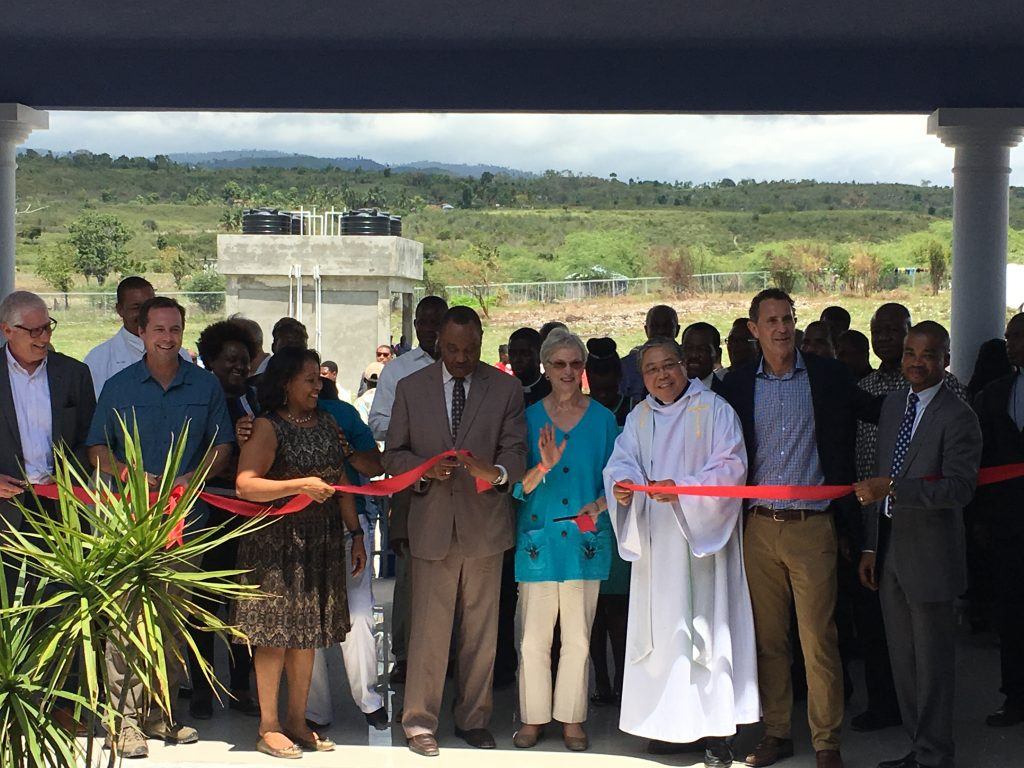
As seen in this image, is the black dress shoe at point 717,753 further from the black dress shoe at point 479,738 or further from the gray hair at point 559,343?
the gray hair at point 559,343

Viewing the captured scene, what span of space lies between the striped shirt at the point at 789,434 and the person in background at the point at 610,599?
986 millimetres

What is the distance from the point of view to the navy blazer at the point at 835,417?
6.29 metres

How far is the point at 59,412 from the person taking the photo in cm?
663

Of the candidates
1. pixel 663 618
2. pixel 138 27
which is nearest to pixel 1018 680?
pixel 663 618

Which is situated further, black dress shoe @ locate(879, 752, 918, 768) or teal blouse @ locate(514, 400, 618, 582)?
teal blouse @ locate(514, 400, 618, 582)

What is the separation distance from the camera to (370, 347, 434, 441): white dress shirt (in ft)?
25.9

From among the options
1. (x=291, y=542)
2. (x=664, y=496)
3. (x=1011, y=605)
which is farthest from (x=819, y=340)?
(x=291, y=542)

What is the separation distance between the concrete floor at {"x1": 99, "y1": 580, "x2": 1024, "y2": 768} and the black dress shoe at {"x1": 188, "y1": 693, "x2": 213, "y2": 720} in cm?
5

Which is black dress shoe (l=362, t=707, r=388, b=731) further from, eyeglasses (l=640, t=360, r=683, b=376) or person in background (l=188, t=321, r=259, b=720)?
eyeglasses (l=640, t=360, r=683, b=376)

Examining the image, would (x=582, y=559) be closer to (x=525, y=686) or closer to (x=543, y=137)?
(x=525, y=686)

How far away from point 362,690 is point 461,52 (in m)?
5.35

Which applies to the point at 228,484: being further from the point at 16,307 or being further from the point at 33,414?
the point at 16,307

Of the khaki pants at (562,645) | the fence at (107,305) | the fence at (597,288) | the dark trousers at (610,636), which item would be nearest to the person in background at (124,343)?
the khaki pants at (562,645)

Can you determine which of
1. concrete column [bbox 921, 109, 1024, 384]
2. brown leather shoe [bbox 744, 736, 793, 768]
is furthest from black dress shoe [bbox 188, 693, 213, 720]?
concrete column [bbox 921, 109, 1024, 384]
